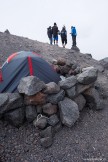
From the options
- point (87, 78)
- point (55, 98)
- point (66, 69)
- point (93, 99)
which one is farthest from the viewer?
point (66, 69)

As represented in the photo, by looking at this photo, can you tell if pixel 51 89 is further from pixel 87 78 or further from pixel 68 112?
pixel 87 78

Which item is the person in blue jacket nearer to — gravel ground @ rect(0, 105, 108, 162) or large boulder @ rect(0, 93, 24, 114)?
gravel ground @ rect(0, 105, 108, 162)

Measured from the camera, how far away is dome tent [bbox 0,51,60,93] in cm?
1030

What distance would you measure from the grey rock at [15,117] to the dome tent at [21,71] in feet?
4.13

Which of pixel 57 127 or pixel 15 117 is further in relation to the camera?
pixel 57 127

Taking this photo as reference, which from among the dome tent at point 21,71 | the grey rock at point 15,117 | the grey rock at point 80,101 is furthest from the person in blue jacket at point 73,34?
the grey rock at point 15,117

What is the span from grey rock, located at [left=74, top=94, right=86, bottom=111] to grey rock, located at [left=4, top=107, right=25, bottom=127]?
2411 millimetres

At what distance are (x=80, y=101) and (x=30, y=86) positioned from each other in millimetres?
2515

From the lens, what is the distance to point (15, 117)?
8.95m

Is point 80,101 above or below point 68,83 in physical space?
below

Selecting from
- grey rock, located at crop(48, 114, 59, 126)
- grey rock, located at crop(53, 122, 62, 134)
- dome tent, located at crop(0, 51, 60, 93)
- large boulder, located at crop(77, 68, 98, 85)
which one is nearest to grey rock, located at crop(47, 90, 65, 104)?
grey rock, located at crop(48, 114, 59, 126)

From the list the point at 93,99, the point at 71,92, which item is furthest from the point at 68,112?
the point at 93,99

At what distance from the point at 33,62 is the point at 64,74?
7.01 feet

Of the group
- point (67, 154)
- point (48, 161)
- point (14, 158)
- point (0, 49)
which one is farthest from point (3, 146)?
point (0, 49)
